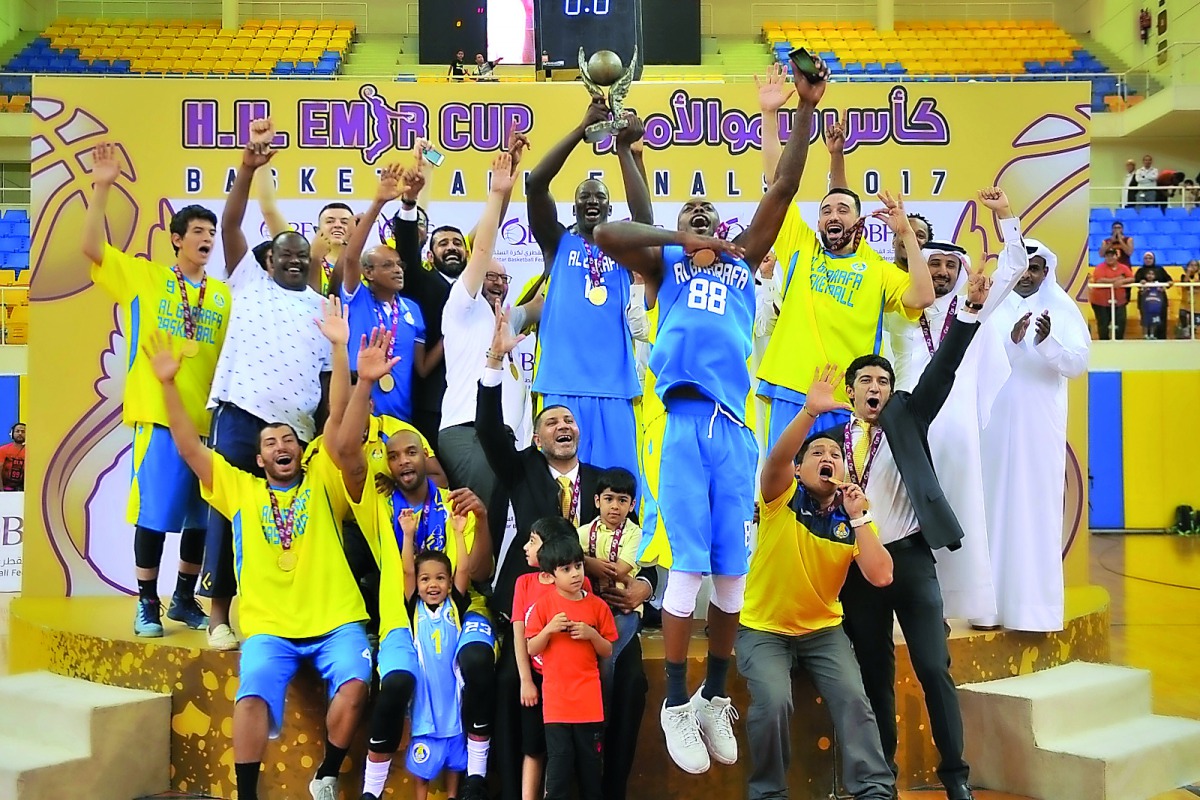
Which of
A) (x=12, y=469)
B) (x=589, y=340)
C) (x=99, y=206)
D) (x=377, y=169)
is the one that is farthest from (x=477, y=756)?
(x=12, y=469)

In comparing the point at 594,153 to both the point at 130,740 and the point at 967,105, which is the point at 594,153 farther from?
the point at 130,740

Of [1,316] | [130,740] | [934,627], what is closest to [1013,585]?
[934,627]

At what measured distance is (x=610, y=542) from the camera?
4.60m

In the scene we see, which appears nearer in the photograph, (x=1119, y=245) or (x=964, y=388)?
(x=964, y=388)

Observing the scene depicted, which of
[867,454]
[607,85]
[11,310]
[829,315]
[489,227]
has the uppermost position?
[11,310]

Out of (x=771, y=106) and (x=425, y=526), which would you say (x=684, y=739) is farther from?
(x=771, y=106)

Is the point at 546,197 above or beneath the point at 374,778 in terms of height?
above

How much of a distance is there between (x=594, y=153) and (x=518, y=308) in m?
1.74

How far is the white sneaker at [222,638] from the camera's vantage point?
496cm

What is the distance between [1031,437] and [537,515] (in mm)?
2617

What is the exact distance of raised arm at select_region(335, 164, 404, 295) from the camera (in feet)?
17.3

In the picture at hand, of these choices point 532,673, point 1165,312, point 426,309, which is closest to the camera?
point 532,673

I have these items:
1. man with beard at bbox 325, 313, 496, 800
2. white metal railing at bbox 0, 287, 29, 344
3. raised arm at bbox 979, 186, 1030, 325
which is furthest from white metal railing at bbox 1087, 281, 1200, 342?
white metal railing at bbox 0, 287, 29, 344

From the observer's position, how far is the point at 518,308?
5.83m
